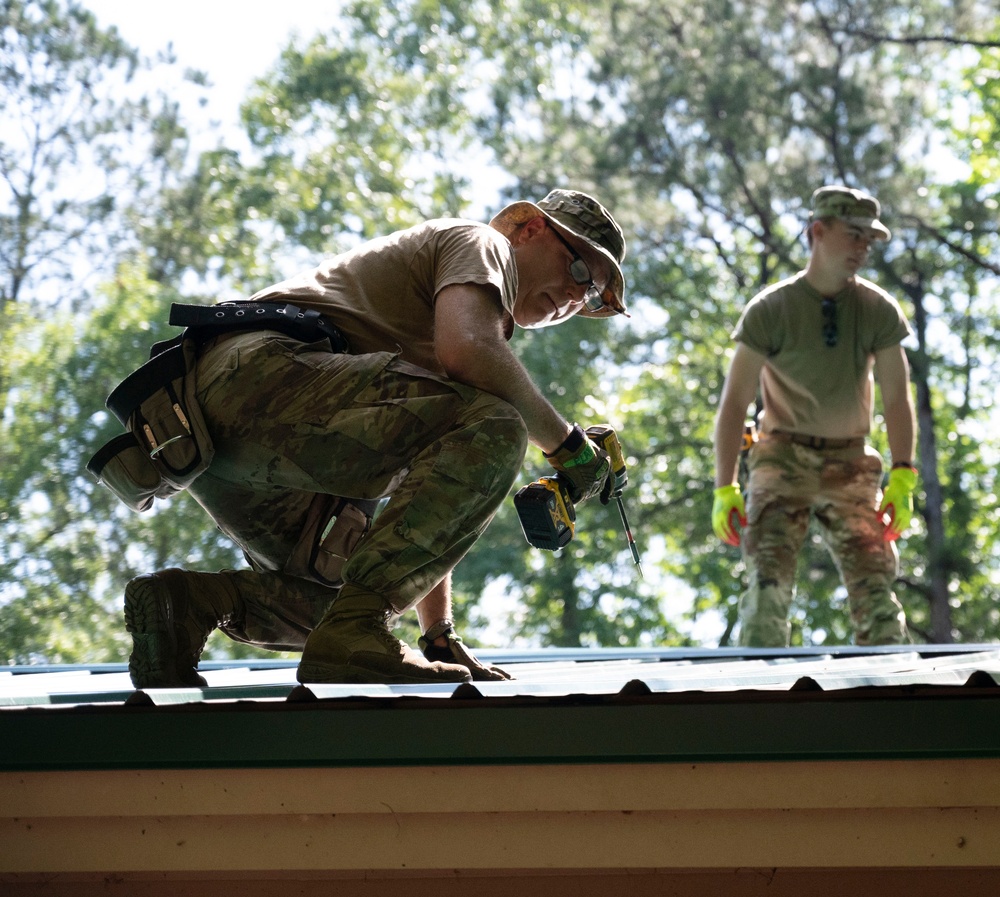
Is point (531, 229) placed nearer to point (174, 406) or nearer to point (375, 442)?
point (375, 442)

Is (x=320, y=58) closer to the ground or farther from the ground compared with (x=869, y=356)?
farther from the ground

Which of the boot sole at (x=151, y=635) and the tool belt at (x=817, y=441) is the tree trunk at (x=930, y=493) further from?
the boot sole at (x=151, y=635)

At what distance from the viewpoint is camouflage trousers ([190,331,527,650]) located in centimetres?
245

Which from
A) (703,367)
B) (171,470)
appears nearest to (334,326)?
(171,470)

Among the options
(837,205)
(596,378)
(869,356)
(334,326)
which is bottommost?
(334,326)

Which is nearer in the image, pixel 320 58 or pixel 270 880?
pixel 270 880

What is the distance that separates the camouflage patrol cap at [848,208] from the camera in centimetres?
502

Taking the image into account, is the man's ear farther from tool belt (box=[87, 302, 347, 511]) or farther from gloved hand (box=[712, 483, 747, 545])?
gloved hand (box=[712, 483, 747, 545])

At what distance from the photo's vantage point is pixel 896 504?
16.5 feet

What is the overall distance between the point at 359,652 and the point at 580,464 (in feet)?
2.32

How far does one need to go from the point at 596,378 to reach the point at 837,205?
36.5 ft

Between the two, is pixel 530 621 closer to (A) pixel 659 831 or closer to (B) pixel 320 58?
(B) pixel 320 58

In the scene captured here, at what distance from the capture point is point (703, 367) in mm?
16734

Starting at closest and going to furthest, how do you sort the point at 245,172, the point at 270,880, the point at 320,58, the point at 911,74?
1. the point at 270,880
2. the point at 911,74
3. the point at 245,172
4. the point at 320,58
